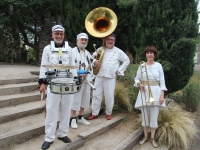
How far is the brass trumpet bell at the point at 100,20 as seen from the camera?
12.9 ft

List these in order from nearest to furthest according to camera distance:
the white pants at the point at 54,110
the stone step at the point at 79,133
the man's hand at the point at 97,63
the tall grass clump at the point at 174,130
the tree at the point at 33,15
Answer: the white pants at the point at 54,110 < the stone step at the point at 79,133 < the tall grass clump at the point at 174,130 < the man's hand at the point at 97,63 < the tree at the point at 33,15

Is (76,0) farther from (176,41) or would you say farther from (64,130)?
(64,130)

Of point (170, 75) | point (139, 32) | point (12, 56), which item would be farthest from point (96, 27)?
point (12, 56)

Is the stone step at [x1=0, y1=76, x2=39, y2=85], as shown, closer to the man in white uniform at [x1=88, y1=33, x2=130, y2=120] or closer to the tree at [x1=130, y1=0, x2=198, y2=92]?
the man in white uniform at [x1=88, y1=33, x2=130, y2=120]

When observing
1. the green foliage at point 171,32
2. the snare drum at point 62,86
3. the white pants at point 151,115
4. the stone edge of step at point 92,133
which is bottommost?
the stone edge of step at point 92,133

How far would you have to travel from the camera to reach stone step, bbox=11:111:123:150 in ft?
9.65

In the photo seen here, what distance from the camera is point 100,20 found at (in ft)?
13.3

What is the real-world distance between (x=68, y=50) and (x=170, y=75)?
3.16 m

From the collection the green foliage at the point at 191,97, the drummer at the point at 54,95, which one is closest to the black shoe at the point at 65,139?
the drummer at the point at 54,95

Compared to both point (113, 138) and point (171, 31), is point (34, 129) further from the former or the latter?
point (171, 31)

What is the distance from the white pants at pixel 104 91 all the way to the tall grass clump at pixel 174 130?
3.35 ft

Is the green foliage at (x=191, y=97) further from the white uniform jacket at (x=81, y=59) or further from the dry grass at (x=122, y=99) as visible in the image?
the white uniform jacket at (x=81, y=59)

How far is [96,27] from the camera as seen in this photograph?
13.1ft

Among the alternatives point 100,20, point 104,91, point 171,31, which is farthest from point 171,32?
point 104,91
